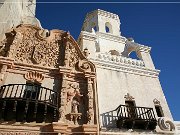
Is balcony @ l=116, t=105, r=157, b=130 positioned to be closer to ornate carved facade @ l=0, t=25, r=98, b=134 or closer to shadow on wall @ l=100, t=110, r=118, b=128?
shadow on wall @ l=100, t=110, r=118, b=128

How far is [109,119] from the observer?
36.6 ft

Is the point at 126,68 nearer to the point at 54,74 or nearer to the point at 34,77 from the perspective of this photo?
the point at 54,74

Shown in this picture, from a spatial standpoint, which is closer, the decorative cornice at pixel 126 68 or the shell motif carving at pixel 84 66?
the shell motif carving at pixel 84 66

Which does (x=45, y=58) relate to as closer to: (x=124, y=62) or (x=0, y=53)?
(x=0, y=53)

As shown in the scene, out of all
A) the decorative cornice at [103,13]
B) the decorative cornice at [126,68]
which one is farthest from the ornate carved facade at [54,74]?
the decorative cornice at [103,13]

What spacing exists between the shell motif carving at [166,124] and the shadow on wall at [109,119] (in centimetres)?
268

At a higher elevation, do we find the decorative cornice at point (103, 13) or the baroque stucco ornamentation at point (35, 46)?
the decorative cornice at point (103, 13)

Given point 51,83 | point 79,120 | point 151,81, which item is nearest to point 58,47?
point 51,83

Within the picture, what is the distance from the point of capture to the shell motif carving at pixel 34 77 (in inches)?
441

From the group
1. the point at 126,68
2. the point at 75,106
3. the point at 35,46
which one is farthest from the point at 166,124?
the point at 35,46

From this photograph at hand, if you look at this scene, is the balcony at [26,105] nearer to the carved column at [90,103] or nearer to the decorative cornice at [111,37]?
the carved column at [90,103]

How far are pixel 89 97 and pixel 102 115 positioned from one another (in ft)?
3.79

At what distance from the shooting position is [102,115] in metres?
11.1

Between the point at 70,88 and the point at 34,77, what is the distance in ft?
6.54
